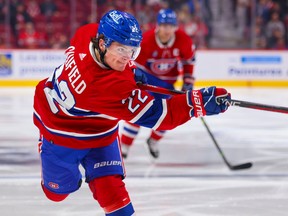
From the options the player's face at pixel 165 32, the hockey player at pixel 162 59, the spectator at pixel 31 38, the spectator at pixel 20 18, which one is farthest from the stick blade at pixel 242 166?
the spectator at pixel 20 18

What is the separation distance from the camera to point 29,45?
33.2 ft

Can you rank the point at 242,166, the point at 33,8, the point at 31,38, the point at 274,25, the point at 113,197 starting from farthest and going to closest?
the point at 274,25, the point at 33,8, the point at 31,38, the point at 242,166, the point at 113,197

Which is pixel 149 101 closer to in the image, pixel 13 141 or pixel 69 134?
pixel 69 134

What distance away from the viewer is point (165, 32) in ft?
16.6

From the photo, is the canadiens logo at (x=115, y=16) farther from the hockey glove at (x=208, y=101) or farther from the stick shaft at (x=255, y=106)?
the stick shaft at (x=255, y=106)

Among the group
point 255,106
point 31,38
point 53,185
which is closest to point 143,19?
point 31,38

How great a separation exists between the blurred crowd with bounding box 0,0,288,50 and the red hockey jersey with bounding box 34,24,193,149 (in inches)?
304

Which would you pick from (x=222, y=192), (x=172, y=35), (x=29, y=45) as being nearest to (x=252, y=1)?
(x=29, y=45)

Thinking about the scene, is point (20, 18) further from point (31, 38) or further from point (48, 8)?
point (48, 8)

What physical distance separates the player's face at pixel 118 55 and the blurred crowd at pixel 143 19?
7973 millimetres

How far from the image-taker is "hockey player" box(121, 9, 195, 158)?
198 inches

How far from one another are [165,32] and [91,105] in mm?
2784

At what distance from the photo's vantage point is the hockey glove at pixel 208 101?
232 centimetres

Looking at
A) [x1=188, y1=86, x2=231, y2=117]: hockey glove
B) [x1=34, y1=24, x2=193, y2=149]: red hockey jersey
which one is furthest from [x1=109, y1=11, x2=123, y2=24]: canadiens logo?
[x1=188, y1=86, x2=231, y2=117]: hockey glove
